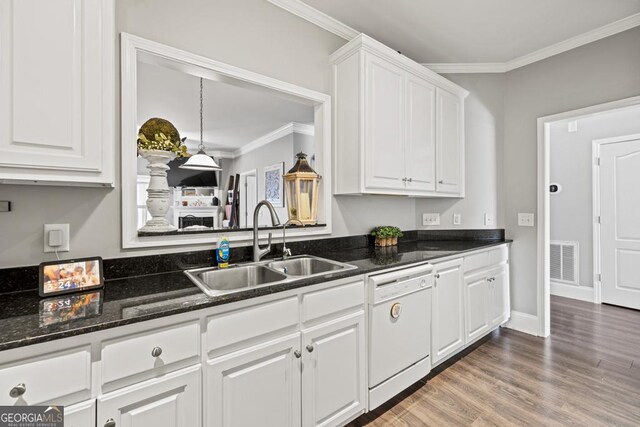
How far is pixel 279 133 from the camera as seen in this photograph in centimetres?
536

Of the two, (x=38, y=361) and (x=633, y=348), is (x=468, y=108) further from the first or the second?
(x=38, y=361)

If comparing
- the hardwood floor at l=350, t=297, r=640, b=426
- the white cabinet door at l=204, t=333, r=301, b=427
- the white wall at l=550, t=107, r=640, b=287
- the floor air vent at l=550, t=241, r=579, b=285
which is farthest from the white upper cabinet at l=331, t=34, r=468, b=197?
the floor air vent at l=550, t=241, r=579, b=285

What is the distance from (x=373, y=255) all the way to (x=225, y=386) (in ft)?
4.25

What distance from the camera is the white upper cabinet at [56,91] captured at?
3.33 feet

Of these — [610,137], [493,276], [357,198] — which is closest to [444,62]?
[357,198]

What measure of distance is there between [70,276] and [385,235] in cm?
205

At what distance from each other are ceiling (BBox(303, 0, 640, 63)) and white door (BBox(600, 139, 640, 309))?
193cm

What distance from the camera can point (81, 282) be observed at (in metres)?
1.28

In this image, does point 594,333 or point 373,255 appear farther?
point 594,333

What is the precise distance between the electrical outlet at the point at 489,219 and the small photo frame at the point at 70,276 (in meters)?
3.17

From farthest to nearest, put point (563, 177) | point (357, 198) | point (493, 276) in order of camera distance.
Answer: point (563, 177)
point (493, 276)
point (357, 198)

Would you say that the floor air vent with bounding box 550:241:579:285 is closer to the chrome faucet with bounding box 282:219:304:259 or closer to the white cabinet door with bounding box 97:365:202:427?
the chrome faucet with bounding box 282:219:304:259

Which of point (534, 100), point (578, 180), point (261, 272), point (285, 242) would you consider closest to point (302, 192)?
point (285, 242)

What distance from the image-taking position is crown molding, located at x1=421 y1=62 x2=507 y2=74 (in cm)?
309
